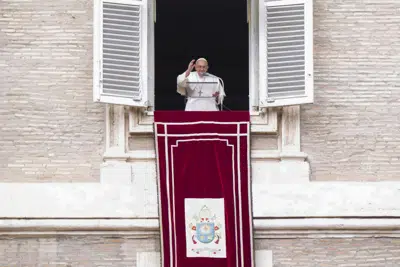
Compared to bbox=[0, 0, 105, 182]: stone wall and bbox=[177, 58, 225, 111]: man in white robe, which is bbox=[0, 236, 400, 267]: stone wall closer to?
bbox=[0, 0, 105, 182]: stone wall

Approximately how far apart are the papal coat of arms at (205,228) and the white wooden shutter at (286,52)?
1276 mm

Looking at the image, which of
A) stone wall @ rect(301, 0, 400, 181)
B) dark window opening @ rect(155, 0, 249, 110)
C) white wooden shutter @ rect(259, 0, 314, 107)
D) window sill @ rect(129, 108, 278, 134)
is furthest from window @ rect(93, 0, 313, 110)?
dark window opening @ rect(155, 0, 249, 110)

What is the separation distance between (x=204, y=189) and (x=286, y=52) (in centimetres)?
167

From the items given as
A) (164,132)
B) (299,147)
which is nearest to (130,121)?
(164,132)

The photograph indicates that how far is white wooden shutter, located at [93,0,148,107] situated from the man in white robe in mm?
518

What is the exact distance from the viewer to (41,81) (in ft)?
58.3

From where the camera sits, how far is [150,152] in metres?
17.6

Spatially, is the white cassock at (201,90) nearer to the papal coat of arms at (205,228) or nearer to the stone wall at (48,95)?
the stone wall at (48,95)

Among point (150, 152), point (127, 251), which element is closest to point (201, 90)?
point (150, 152)

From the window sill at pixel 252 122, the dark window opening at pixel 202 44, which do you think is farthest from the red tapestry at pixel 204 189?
the dark window opening at pixel 202 44

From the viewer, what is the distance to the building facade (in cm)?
1738

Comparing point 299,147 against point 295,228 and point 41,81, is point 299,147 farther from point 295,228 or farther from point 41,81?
point 41,81

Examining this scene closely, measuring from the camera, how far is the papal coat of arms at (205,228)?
17344 millimetres

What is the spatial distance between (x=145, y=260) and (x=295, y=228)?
1553 mm
